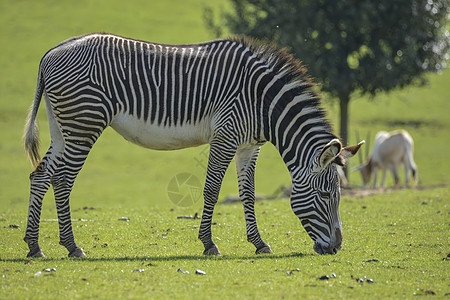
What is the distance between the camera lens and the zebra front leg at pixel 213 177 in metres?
9.36

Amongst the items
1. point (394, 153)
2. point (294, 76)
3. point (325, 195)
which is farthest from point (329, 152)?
point (394, 153)

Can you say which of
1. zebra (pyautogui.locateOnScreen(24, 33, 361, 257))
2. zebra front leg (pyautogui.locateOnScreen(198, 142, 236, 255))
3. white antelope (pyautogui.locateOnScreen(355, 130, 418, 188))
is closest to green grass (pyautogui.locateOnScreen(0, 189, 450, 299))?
zebra front leg (pyautogui.locateOnScreen(198, 142, 236, 255))

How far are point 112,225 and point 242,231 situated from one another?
2.79 metres

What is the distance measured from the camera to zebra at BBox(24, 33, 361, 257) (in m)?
9.20

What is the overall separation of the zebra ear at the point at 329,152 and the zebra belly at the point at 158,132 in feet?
6.60

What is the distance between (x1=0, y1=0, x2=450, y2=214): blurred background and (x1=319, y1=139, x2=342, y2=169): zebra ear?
1.02 metres

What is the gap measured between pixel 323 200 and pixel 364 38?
15438 millimetres

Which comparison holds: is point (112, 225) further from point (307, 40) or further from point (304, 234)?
point (307, 40)

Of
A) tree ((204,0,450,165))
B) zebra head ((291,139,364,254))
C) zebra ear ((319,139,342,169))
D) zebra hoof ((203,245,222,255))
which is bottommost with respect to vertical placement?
zebra hoof ((203,245,222,255))

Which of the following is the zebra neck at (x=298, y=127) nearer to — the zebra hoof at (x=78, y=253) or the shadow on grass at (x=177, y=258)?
the shadow on grass at (x=177, y=258)

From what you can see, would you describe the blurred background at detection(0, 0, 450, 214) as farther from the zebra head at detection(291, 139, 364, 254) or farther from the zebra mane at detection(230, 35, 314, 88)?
the zebra mane at detection(230, 35, 314, 88)

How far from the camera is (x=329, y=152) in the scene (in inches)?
345

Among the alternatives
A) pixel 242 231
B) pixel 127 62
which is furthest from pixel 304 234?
pixel 127 62

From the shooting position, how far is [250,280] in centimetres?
761
